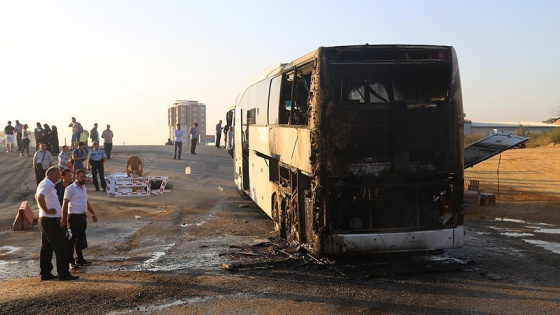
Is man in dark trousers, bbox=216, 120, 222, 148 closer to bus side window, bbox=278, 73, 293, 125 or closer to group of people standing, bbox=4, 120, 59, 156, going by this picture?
Result: group of people standing, bbox=4, 120, 59, 156

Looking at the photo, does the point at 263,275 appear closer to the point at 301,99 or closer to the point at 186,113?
the point at 301,99

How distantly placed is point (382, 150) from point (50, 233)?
5406 millimetres

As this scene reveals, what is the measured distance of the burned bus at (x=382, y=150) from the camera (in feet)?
28.9

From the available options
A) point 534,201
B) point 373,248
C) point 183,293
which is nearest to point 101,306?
point 183,293

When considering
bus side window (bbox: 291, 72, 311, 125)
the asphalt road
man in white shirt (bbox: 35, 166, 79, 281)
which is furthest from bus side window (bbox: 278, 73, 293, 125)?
man in white shirt (bbox: 35, 166, 79, 281)

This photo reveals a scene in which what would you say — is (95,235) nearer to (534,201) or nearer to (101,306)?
(101,306)

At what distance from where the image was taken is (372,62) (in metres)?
9.03

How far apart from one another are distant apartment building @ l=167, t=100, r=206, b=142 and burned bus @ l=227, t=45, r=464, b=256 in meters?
44.8

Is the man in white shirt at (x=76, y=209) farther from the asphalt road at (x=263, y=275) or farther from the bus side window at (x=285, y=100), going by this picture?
the bus side window at (x=285, y=100)

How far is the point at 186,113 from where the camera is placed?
180ft

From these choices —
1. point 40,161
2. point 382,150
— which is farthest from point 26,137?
point 382,150

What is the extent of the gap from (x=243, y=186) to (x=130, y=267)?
28.6 ft

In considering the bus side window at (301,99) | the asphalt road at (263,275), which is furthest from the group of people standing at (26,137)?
the bus side window at (301,99)

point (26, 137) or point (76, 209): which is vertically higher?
point (26, 137)
